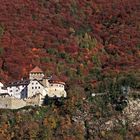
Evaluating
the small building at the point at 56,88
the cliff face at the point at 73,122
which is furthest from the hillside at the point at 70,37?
the cliff face at the point at 73,122

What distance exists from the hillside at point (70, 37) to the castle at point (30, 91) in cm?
1081

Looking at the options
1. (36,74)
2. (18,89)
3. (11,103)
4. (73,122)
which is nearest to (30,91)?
(18,89)

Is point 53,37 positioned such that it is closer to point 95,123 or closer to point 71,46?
point 71,46

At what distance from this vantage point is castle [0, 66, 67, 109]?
117213 millimetres

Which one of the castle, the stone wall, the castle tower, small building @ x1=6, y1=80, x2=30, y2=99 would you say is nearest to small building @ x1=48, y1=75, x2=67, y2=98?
the castle

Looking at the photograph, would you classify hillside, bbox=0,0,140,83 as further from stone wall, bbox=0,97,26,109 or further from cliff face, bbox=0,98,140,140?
stone wall, bbox=0,97,26,109

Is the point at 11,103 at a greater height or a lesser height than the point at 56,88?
lesser

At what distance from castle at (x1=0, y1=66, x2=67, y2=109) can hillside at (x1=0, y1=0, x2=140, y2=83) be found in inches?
426

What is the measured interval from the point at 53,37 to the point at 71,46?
6.48m

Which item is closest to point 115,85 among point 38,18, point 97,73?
point 97,73

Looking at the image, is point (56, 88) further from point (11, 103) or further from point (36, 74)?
point (11, 103)

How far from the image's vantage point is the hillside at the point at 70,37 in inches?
5566

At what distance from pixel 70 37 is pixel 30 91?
41.4 metres

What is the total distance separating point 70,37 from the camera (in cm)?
16088
